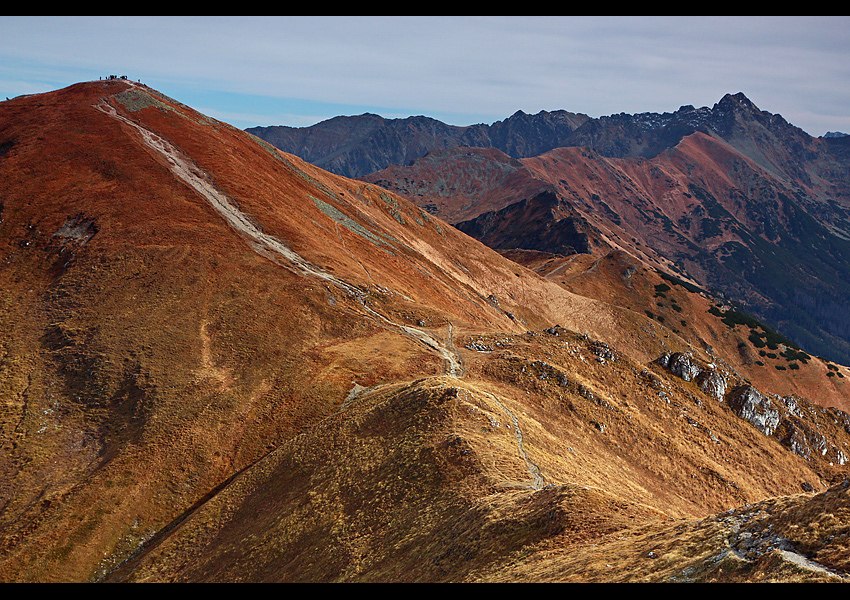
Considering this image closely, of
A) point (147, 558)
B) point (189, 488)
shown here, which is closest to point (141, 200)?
point (189, 488)

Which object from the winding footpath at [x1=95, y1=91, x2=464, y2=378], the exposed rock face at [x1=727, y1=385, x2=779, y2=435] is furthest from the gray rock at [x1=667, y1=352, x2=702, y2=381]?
the winding footpath at [x1=95, y1=91, x2=464, y2=378]

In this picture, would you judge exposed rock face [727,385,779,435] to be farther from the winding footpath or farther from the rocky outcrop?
the winding footpath

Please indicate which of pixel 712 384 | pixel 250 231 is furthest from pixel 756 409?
pixel 250 231

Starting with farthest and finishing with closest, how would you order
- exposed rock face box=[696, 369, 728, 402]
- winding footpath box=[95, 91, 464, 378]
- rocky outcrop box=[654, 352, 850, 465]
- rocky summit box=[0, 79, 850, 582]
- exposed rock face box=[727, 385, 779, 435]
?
1. winding footpath box=[95, 91, 464, 378]
2. exposed rock face box=[696, 369, 728, 402]
3. exposed rock face box=[727, 385, 779, 435]
4. rocky outcrop box=[654, 352, 850, 465]
5. rocky summit box=[0, 79, 850, 582]

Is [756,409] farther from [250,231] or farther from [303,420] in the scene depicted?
[250,231]

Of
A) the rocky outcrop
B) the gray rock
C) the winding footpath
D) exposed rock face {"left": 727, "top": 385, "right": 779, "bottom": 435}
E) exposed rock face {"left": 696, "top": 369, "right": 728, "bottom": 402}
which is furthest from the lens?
the winding footpath

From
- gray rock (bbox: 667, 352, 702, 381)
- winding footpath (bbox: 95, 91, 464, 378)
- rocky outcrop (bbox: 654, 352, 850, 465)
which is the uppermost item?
winding footpath (bbox: 95, 91, 464, 378)
